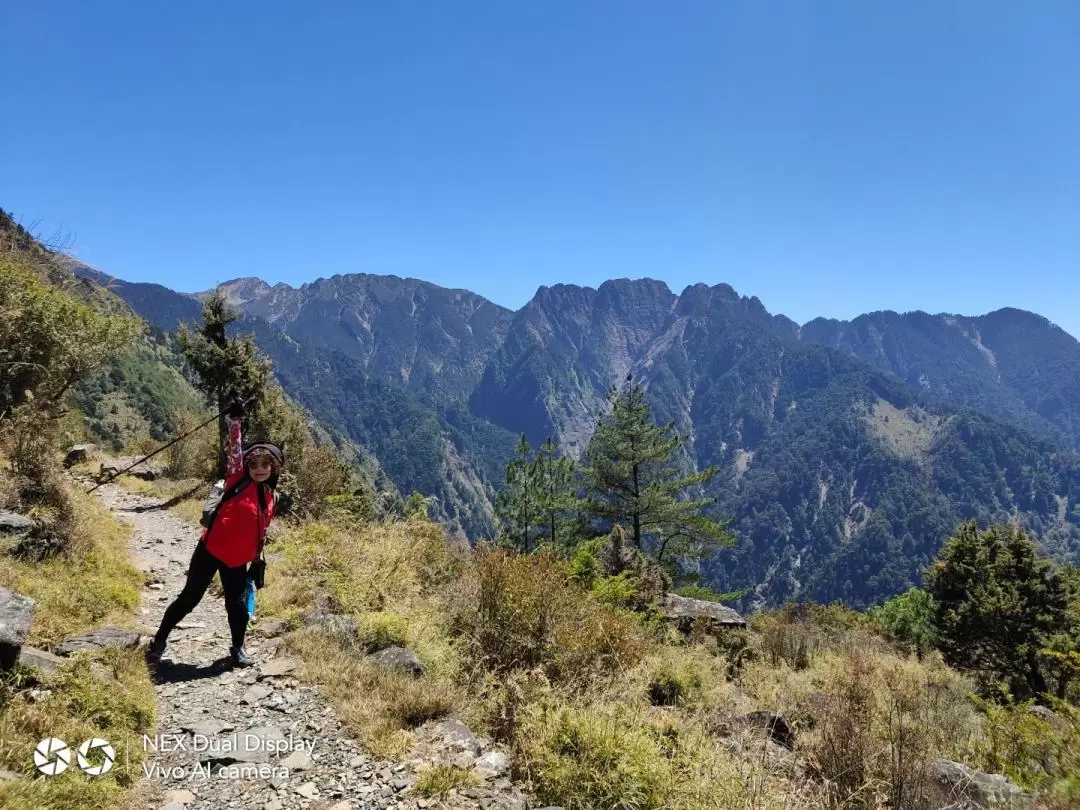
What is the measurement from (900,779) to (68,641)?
6.57 metres

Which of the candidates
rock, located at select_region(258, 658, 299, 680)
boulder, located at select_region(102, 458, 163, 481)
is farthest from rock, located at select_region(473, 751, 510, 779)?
boulder, located at select_region(102, 458, 163, 481)

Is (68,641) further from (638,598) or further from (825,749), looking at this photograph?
(638,598)

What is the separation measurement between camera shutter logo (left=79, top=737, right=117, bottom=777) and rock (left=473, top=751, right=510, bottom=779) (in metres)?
2.27

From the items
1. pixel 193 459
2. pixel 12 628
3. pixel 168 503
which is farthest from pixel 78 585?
pixel 193 459

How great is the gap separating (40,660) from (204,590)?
1.35 m

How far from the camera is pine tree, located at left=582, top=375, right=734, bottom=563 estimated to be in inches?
997

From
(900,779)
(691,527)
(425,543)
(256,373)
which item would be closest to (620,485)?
(691,527)

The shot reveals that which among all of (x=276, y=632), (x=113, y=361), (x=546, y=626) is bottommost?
(x=276, y=632)

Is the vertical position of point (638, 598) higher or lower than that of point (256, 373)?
lower

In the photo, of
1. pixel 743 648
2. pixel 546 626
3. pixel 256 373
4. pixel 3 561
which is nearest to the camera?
pixel 3 561

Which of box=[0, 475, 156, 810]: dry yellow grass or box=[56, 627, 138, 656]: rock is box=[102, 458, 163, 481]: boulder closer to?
box=[0, 475, 156, 810]: dry yellow grass

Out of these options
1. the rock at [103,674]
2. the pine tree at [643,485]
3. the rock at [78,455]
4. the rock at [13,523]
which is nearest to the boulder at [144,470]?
the rock at [78,455]

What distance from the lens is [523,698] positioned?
483 centimetres

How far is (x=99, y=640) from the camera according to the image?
502 centimetres
